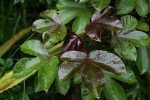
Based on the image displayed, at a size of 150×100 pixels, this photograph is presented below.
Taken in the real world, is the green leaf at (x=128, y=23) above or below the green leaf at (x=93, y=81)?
above

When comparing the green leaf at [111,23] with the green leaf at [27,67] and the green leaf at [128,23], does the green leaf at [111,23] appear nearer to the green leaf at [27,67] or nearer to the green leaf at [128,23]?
the green leaf at [128,23]

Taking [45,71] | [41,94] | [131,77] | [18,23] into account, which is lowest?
[41,94]

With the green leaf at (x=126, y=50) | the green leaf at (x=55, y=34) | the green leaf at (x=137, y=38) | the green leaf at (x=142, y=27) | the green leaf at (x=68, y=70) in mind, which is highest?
the green leaf at (x=55, y=34)

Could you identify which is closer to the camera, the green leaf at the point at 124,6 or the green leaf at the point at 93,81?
the green leaf at the point at 93,81

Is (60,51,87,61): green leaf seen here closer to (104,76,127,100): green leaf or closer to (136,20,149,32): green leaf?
(104,76,127,100): green leaf

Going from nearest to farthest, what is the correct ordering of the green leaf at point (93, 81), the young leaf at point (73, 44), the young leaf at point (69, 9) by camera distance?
the green leaf at point (93, 81) → the young leaf at point (73, 44) → the young leaf at point (69, 9)

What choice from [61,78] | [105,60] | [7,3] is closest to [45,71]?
[61,78]

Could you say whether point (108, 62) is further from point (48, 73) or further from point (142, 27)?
point (142, 27)

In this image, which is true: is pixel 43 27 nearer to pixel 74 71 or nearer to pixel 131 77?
pixel 74 71

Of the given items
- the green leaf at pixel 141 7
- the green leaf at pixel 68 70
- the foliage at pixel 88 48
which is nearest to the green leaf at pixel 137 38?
the foliage at pixel 88 48
